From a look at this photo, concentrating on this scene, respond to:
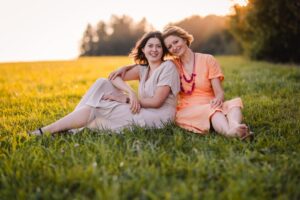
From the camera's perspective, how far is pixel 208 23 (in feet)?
165

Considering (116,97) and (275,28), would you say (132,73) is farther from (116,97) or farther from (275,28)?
(275,28)

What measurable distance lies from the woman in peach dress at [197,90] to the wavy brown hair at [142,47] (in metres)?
0.08

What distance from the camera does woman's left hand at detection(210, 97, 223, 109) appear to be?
4.64m

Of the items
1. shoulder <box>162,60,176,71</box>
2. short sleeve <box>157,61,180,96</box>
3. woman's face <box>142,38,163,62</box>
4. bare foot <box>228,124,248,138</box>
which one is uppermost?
woman's face <box>142,38,163,62</box>

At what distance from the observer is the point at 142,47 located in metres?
5.18

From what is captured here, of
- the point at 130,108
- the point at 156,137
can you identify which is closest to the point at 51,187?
the point at 156,137

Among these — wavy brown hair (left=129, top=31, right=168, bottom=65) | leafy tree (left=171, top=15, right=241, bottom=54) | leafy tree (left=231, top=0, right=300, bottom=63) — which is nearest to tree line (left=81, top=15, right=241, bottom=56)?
leafy tree (left=171, top=15, right=241, bottom=54)

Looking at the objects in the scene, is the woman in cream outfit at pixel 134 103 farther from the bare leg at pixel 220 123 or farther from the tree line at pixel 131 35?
the tree line at pixel 131 35

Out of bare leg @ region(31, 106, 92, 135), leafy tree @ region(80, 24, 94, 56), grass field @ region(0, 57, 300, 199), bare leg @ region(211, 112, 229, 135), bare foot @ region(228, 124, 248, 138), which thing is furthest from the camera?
leafy tree @ region(80, 24, 94, 56)

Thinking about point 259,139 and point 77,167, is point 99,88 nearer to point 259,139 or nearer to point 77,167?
point 77,167

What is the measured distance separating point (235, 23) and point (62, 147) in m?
18.9

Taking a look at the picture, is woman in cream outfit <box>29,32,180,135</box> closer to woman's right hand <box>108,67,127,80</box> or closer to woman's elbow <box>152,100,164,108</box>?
woman's elbow <box>152,100,164,108</box>

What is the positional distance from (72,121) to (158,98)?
1.16 m

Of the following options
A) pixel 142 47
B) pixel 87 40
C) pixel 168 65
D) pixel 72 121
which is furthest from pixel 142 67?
pixel 87 40
